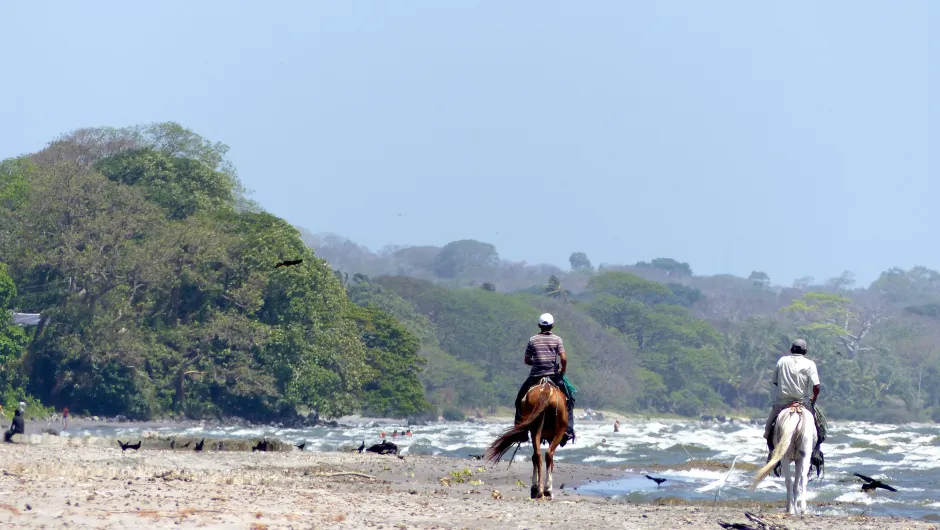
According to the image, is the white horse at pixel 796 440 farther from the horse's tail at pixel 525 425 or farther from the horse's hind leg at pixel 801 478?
the horse's tail at pixel 525 425

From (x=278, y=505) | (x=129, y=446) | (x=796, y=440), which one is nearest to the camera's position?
(x=278, y=505)

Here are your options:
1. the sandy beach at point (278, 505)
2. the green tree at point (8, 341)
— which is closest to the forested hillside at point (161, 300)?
the green tree at point (8, 341)

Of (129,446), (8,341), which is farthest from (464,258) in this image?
(129,446)

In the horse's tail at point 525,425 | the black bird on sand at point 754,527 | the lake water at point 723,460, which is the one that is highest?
the horse's tail at point 525,425

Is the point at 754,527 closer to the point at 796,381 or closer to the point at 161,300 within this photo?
the point at 796,381

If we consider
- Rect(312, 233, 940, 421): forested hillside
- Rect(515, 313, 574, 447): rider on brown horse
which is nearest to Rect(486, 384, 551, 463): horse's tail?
Rect(515, 313, 574, 447): rider on brown horse

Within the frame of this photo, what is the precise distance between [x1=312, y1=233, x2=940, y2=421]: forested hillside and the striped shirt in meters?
70.2

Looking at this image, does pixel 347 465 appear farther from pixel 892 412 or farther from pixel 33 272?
pixel 892 412

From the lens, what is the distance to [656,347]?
10469cm

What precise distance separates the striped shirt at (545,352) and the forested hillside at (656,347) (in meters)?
70.2

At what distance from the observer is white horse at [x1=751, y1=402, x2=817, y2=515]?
14.0m

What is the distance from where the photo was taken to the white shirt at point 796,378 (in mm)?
14117

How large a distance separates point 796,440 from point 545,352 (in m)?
2.93

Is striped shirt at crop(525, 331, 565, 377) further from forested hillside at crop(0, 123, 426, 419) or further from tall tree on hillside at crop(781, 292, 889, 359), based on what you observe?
tall tree on hillside at crop(781, 292, 889, 359)
